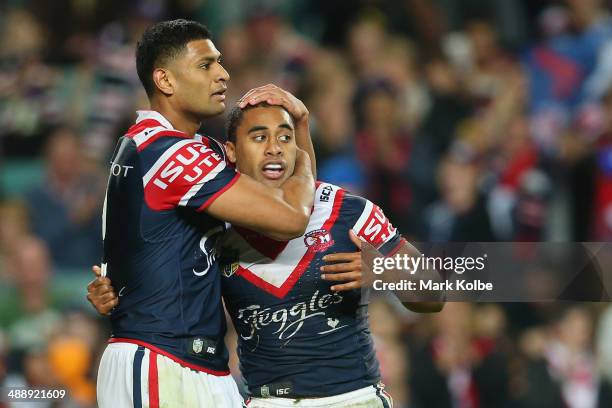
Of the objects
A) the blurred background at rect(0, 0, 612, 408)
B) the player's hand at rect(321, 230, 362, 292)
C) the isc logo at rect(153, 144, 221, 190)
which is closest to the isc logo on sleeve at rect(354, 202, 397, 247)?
the player's hand at rect(321, 230, 362, 292)

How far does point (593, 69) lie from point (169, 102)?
A: 580 centimetres

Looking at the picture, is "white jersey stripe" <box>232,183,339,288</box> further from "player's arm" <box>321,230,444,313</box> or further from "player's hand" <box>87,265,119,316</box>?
"player's hand" <box>87,265,119,316</box>

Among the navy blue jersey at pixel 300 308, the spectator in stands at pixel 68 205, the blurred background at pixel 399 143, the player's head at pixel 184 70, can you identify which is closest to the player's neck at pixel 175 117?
the player's head at pixel 184 70

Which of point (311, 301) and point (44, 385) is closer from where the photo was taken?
point (311, 301)

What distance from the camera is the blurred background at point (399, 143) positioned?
7973 mm

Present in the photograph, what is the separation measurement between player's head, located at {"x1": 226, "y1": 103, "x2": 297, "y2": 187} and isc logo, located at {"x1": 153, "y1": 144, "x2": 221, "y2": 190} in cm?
31

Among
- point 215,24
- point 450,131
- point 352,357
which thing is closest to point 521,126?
point 450,131

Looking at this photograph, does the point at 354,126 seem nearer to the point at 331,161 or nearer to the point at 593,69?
the point at 331,161

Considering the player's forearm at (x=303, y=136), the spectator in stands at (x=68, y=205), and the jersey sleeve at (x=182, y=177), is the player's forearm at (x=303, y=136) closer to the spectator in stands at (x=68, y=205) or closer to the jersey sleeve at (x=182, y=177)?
the jersey sleeve at (x=182, y=177)

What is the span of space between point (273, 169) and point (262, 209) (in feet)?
1.31

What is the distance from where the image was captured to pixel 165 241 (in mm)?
4168

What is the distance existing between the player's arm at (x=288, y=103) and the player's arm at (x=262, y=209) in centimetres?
45

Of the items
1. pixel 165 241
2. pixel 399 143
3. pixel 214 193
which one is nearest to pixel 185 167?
pixel 214 193

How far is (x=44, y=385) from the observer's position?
7418 millimetres
